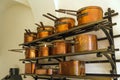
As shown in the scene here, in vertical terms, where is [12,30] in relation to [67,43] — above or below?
above

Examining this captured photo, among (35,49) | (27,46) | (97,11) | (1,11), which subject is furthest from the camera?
(1,11)

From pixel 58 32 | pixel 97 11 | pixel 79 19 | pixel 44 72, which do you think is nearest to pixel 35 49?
pixel 44 72

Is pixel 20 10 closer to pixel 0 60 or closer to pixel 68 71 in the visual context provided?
pixel 0 60

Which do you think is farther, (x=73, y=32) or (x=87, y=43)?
(x=73, y=32)

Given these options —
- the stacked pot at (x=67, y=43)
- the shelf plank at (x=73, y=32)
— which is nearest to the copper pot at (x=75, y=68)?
the stacked pot at (x=67, y=43)

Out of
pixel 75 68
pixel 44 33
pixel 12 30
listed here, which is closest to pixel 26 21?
pixel 12 30

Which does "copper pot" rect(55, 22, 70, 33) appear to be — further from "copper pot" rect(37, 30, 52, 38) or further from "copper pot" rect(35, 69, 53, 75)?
"copper pot" rect(35, 69, 53, 75)

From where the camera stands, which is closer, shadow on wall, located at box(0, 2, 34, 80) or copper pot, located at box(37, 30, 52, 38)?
copper pot, located at box(37, 30, 52, 38)

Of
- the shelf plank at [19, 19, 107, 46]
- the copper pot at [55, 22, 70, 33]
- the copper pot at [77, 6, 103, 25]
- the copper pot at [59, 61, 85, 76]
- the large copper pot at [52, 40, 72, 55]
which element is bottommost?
the copper pot at [59, 61, 85, 76]

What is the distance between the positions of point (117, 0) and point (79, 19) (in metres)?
0.32

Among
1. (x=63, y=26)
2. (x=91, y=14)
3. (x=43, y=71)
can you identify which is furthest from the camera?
(x=43, y=71)

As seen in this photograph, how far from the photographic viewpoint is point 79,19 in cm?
117

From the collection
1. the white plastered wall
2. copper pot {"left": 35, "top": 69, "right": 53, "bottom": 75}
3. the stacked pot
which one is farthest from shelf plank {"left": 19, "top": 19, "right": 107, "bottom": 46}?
copper pot {"left": 35, "top": 69, "right": 53, "bottom": 75}

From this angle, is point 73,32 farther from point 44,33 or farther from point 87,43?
point 44,33
